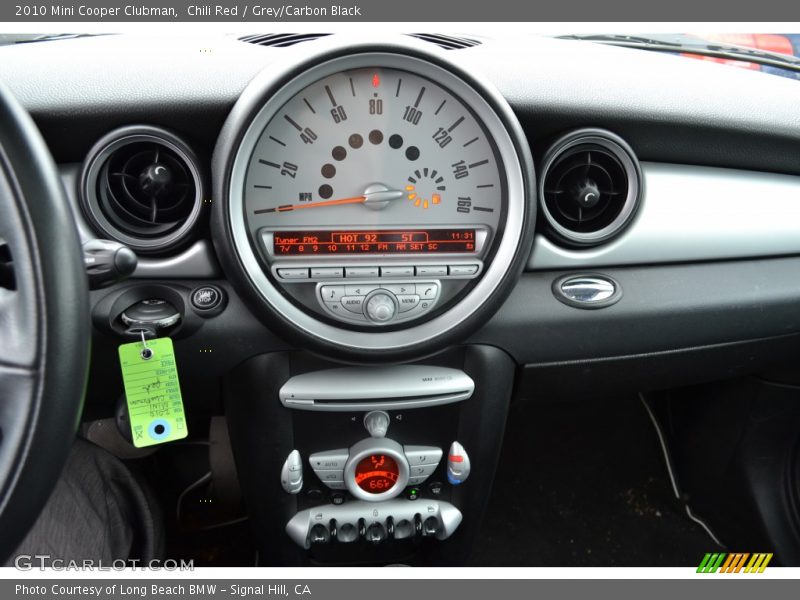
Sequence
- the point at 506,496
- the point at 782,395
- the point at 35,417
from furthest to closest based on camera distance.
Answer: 1. the point at 506,496
2. the point at 782,395
3. the point at 35,417

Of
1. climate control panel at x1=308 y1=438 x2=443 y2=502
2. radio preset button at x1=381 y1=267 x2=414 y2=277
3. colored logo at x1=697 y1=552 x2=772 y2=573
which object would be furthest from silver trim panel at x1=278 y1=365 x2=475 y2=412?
colored logo at x1=697 y1=552 x2=772 y2=573

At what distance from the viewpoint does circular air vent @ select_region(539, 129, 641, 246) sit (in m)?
1.43

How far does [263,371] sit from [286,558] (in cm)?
59

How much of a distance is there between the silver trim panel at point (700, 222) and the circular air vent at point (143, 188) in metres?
0.78

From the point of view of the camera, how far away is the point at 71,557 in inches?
56.6

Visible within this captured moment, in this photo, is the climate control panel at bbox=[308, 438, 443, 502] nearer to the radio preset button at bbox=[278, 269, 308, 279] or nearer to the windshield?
the radio preset button at bbox=[278, 269, 308, 279]

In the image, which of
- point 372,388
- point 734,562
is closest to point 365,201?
point 372,388

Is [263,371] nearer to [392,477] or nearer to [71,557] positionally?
[392,477]

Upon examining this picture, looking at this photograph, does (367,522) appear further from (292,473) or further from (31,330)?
(31,330)

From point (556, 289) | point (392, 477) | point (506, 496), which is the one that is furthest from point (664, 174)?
point (506, 496)

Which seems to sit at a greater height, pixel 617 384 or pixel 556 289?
pixel 556 289

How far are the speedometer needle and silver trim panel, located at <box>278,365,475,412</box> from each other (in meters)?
0.36

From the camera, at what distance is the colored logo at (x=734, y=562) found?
1986 mm

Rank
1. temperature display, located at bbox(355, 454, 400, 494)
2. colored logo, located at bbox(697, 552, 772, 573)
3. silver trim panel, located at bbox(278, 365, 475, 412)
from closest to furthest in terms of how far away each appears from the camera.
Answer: silver trim panel, located at bbox(278, 365, 475, 412)
temperature display, located at bbox(355, 454, 400, 494)
colored logo, located at bbox(697, 552, 772, 573)
